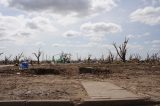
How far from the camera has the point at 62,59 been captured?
48781 millimetres

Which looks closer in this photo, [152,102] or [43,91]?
[152,102]

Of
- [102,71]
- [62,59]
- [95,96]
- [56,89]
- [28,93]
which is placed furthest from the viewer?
[62,59]

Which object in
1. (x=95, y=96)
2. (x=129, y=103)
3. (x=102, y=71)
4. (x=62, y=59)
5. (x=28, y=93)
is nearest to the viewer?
(x=129, y=103)

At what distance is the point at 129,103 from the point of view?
21.8 ft

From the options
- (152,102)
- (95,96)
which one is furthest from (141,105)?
(95,96)

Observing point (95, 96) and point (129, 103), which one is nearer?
point (129, 103)

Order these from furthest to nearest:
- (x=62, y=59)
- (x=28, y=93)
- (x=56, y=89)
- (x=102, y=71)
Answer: (x=62, y=59), (x=102, y=71), (x=56, y=89), (x=28, y=93)

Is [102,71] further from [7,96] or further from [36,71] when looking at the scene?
[7,96]

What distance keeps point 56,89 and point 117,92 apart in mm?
1622

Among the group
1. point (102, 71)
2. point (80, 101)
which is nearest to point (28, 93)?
point (80, 101)

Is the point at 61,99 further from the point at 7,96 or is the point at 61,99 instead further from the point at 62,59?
the point at 62,59

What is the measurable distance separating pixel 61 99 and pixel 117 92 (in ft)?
5.19

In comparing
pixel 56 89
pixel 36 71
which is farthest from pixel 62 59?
pixel 56 89

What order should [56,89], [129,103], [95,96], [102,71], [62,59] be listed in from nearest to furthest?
[129,103] → [95,96] → [56,89] → [102,71] → [62,59]
